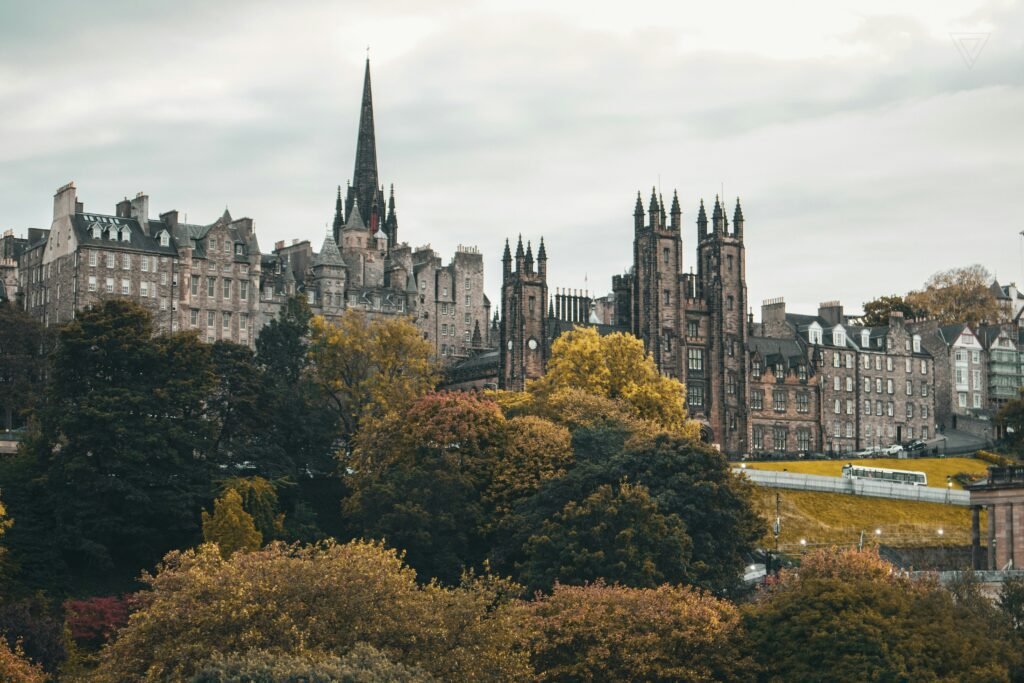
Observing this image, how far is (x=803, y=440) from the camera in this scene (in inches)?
5763

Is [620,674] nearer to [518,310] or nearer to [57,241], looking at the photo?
[518,310]

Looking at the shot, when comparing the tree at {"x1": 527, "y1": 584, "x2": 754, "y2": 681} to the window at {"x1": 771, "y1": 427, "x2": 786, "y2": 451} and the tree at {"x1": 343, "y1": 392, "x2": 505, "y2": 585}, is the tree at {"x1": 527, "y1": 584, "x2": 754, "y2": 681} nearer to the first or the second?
the tree at {"x1": 343, "y1": 392, "x2": 505, "y2": 585}

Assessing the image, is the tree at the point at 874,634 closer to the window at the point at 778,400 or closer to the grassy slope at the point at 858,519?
the grassy slope at the point at 858,519

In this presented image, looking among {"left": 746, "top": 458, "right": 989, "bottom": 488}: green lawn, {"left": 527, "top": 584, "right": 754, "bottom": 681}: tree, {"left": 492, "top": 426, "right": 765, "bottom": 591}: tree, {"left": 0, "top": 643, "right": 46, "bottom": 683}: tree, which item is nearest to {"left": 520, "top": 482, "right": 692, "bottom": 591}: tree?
{"left": 492, "top": 426, "right": 765, "bottom": 591}: tree

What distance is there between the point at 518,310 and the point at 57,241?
36338mm

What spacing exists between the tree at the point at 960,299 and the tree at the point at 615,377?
2663 inches

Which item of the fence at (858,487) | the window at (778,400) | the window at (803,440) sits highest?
the window at (778,400)

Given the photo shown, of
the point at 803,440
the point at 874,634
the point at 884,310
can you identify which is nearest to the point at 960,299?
the point at 884,310

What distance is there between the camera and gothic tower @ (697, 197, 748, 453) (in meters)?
138

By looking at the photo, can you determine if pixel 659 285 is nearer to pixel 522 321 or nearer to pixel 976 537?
pixel 522 321

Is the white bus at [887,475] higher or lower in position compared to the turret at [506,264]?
lower

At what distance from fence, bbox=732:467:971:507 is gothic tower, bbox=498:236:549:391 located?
26.9 meters

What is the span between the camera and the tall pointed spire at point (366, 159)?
17500cm

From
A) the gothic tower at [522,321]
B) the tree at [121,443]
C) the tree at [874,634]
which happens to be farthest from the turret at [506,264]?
the tree at [874,634]
